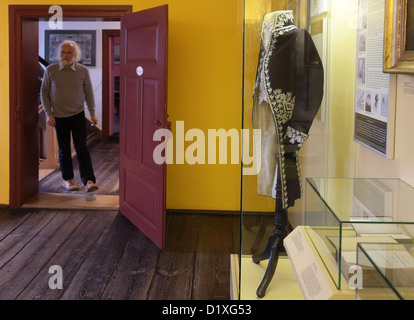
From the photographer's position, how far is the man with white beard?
19.6 feet

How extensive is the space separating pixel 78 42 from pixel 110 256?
6800 mm

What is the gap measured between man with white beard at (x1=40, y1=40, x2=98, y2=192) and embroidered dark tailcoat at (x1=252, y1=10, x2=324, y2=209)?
12.5 ft

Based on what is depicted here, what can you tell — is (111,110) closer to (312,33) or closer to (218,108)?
(218,108)

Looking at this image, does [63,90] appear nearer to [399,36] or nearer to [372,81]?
[372,81]

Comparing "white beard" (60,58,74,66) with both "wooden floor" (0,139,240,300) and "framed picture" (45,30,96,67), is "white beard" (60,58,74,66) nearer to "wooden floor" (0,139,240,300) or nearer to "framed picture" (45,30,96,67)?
"wooden floor" (0,139,240,300)

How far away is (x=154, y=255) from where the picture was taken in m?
4.29

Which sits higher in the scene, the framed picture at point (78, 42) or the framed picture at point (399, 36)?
the framed picture at point (78, 42)

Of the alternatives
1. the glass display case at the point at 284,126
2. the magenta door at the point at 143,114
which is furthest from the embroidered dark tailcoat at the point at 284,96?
the magenta door at the point at 143,114

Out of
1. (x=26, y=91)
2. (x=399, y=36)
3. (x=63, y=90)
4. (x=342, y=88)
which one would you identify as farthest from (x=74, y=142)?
(x=399, y=36)

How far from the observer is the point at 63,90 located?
19.7 ft

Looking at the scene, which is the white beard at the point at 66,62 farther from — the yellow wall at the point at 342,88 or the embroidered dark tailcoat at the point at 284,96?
the yellow wall at the point at 342,88

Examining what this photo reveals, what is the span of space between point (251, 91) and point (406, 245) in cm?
118

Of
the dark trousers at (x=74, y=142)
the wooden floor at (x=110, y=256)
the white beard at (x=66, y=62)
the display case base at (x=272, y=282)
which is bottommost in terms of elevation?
the wooden floor at (x=110, y=256)

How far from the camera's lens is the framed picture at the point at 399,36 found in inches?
77.4
